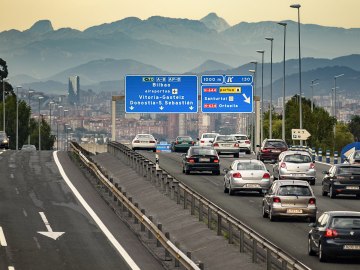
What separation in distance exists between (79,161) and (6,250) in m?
33.4

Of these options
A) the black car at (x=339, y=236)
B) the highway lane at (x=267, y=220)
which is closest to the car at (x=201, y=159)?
the highway lane at (x=267, y=220)

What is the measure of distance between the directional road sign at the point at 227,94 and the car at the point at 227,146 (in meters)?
A: 11.9

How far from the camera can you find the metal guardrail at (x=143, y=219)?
25922 millimetres

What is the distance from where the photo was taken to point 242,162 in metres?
50.3

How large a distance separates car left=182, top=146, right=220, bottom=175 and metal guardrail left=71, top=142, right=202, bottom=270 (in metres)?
5.46

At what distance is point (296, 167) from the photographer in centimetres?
5716

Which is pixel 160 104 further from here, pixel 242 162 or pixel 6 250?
pixel 6 250

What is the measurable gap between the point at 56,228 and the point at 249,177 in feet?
45.6

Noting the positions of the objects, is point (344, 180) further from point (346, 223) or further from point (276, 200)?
point (346, 223)

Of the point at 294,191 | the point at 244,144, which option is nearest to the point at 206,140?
the point at 244,144

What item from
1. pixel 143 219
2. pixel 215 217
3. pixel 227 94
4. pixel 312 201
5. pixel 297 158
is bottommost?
pixel 215 217

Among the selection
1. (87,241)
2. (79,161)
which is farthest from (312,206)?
(79,161)

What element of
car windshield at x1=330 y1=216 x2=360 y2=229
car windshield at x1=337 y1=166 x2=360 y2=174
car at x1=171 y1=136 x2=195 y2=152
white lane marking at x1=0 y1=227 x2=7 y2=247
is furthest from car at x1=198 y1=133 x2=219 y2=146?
car windshield at x1=330 y1=216 x2=360 y2=229

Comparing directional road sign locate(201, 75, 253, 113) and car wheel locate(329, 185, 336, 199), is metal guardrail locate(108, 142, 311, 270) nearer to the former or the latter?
car wheel locate(329, 185, 336, 199)
